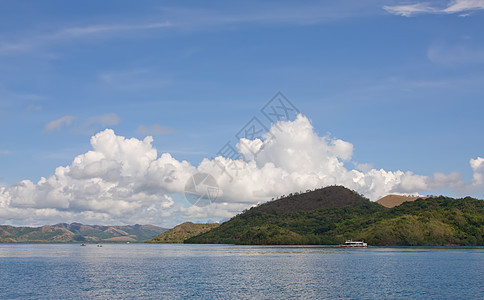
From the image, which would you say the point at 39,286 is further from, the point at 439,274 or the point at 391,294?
the point at 439,274

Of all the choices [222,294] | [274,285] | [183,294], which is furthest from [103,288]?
[274,285]

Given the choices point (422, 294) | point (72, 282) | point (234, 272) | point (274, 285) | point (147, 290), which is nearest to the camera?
point (422, 294)

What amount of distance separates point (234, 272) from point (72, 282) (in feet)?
210

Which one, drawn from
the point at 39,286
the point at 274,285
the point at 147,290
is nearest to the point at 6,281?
the point at 39,286

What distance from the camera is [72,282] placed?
511ft

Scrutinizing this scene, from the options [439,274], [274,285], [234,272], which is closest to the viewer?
[274,285]

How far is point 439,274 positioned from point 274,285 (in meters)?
69.7

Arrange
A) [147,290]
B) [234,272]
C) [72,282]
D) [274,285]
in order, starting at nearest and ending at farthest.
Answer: [147,290], [274,285], [72,282], [234,272]

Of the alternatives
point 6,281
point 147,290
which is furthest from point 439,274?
point 6,281

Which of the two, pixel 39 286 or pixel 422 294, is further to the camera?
pixel 39 286

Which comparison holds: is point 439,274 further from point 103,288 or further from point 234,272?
point 103,288

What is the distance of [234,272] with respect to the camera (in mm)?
189250

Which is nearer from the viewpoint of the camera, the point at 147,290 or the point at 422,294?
the point at 422,294

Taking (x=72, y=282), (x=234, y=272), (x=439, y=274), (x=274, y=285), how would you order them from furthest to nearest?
1. (x=234, y=272)
2. (x=439, y=274)
3. (x=72, y=282)
4. (x=274, y=285)
